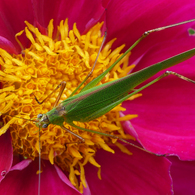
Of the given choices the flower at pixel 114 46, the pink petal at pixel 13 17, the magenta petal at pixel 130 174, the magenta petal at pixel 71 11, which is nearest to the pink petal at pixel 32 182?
the flower at pixel 114 46

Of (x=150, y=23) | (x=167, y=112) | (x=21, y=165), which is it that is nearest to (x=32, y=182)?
(x=21, y=165)

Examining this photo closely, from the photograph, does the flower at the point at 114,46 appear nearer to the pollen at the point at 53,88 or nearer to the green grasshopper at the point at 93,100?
the pollen at the point at 53,88

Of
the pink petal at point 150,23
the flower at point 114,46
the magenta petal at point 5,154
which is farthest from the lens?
the pink petal at point 150,23

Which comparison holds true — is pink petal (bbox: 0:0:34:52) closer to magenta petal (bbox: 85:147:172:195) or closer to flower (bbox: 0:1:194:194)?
flower (bbox: 0:1:194:194)

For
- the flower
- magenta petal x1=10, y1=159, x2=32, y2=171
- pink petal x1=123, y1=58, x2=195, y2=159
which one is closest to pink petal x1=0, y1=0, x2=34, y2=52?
the flower

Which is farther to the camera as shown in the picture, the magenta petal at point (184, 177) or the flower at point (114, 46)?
the magenta petal at point (184, 177)

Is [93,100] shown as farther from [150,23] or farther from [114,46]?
[150,23]
